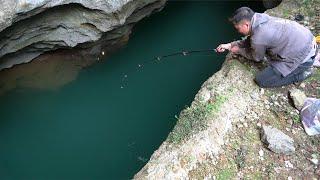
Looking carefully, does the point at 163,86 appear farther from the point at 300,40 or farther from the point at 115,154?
the point at 300,40

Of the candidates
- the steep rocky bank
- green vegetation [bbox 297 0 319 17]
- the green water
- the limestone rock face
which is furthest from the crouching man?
the limestone rock face

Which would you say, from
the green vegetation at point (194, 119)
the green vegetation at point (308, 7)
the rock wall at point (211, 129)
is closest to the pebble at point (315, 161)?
the rock wall at point (211, 129)

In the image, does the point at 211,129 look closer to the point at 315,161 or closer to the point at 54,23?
the point at 315,161

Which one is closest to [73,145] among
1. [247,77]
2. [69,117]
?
[69,117]

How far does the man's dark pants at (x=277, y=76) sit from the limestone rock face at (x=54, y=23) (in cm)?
343

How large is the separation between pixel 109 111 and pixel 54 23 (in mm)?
2257

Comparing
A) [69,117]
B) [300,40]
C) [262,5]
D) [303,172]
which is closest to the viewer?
[303,172]

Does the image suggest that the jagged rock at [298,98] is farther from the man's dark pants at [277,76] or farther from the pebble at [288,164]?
the pebble at [288,164]

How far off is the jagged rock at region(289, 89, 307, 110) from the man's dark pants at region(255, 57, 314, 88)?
24 centimetres

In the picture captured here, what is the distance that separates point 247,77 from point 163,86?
3.10 metres

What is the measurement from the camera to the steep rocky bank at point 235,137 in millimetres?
5668

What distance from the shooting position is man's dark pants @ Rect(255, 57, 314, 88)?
6473 mm

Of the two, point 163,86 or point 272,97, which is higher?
point 272,97

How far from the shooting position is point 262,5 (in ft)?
37.9
